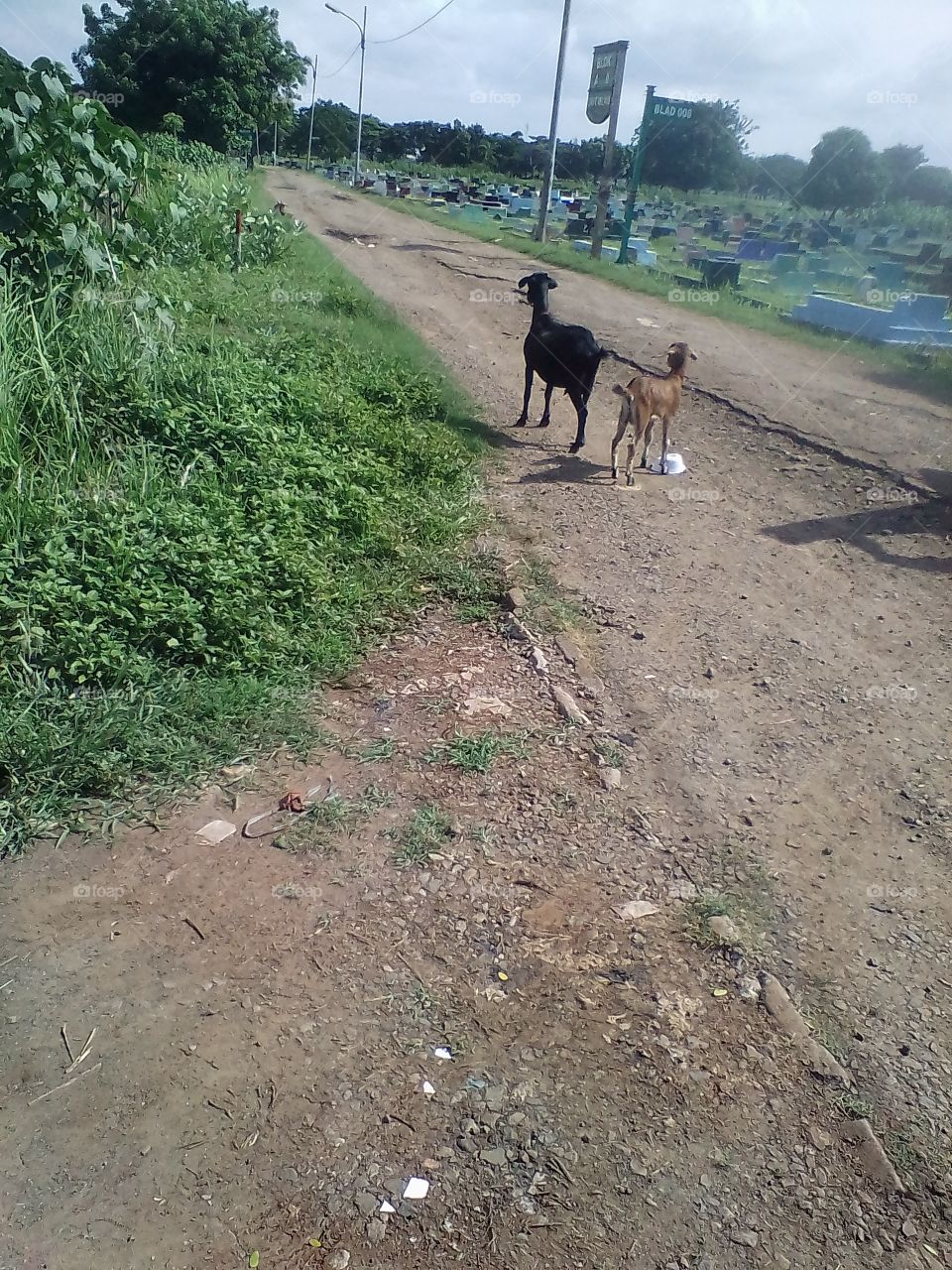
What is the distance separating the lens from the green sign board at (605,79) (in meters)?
20.1

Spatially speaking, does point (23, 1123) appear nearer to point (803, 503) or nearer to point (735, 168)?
point (803, 503)

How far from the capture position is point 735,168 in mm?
25766

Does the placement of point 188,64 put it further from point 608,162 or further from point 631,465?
point 631,465

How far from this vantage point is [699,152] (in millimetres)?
23750

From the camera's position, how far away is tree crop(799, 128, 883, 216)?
Answer: 21.9 m

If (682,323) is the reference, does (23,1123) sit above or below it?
below

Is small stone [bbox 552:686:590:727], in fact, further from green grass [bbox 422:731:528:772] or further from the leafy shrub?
the leafy shrub

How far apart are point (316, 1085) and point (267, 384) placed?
16.7 feet

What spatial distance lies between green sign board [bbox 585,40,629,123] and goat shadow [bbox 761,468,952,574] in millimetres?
16734

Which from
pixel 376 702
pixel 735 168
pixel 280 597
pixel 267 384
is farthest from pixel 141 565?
pixel 735 168

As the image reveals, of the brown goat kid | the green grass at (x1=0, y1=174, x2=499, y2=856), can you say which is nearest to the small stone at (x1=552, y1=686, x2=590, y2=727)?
the green grass at (x1=0, y1=174, x2=499, y2=856)

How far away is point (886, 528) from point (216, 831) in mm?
5203

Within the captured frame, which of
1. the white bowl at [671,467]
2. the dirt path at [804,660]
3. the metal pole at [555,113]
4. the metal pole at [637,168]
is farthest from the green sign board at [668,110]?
the white bowl at [671,467]

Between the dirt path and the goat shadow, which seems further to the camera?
the goat shadow
